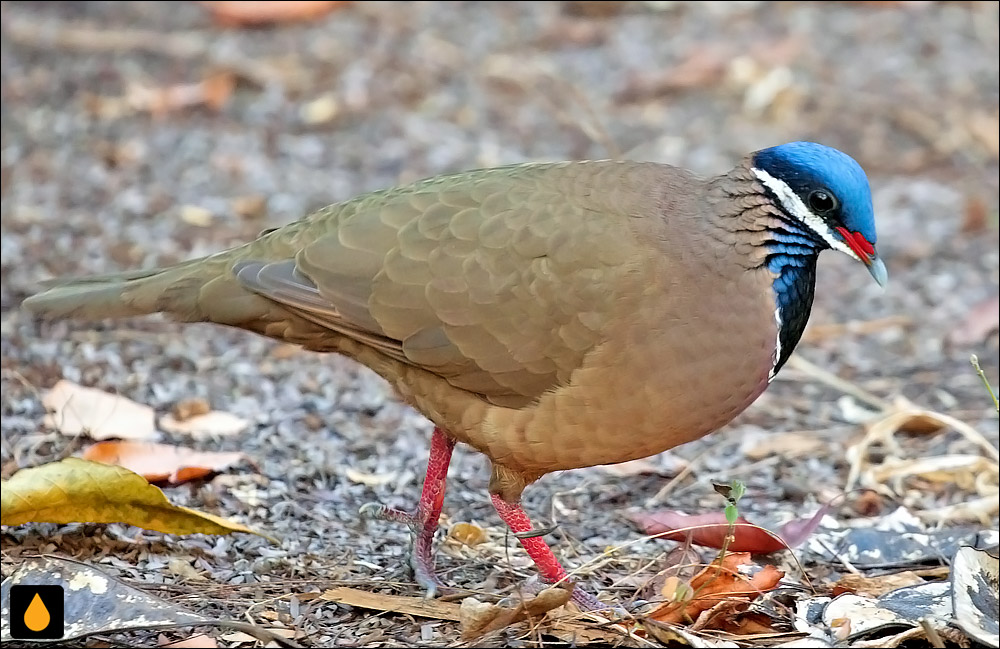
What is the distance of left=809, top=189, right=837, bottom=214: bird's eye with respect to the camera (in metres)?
3.37

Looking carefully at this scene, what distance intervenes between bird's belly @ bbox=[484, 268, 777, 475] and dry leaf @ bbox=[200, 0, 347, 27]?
226 inches

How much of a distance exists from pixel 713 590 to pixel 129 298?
193cm

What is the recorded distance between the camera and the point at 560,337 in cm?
341

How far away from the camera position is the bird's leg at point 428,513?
3.68 metres

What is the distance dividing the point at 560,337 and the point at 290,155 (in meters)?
4.16

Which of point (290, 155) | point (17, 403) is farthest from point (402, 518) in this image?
point (290, 155)

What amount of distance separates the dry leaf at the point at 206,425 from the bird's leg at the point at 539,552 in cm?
134

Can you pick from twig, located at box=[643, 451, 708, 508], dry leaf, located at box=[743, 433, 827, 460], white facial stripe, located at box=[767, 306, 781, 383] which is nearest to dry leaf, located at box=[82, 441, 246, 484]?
twig, located at box=[643, 451, 708, 508]

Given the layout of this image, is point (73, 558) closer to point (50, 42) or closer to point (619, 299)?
point (619, 299)

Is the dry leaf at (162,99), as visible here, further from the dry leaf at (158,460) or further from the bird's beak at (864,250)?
the bird's beak at (864,250)

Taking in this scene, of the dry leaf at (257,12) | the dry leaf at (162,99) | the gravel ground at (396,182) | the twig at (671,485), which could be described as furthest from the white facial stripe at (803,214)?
the dry leaf at (257,12)

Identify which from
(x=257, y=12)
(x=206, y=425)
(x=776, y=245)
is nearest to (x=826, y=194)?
(x=776, y=245)

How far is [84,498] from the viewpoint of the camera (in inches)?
135

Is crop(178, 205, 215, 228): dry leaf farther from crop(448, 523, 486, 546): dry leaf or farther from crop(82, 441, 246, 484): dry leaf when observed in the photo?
crop(448, 523, 486, 546): dry leaf
